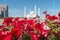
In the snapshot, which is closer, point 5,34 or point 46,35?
point 5,34

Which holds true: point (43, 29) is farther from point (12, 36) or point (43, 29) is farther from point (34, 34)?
point (12, 36)

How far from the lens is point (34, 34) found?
1422 millimetres

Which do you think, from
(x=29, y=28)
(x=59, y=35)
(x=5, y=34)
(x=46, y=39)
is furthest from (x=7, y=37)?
(x=59, y=35)

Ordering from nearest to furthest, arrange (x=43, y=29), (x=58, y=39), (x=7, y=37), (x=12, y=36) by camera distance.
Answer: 1. (x=7, y=37)
2. (x=12, y=36)
3. (x=43, y=29)
4. (x=58, y=39)

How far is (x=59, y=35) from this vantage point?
1.66 m

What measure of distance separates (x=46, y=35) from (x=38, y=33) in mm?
53

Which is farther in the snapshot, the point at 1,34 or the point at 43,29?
the point at 43,29

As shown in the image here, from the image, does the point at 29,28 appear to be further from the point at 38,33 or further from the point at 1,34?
the point at 1,34

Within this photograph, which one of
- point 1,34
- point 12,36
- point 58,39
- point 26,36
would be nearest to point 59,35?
point 58,39

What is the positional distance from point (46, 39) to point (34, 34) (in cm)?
9

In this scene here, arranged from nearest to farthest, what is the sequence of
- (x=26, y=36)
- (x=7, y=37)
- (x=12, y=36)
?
(x=7, y=37)
(x=12, y=36)
(x=26, y=36)

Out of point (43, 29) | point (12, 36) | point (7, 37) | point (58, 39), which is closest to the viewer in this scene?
point (7, 37)

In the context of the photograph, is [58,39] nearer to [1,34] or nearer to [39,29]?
[39,29]

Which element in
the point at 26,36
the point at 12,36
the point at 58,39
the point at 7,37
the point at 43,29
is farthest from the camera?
the point at 58,39
